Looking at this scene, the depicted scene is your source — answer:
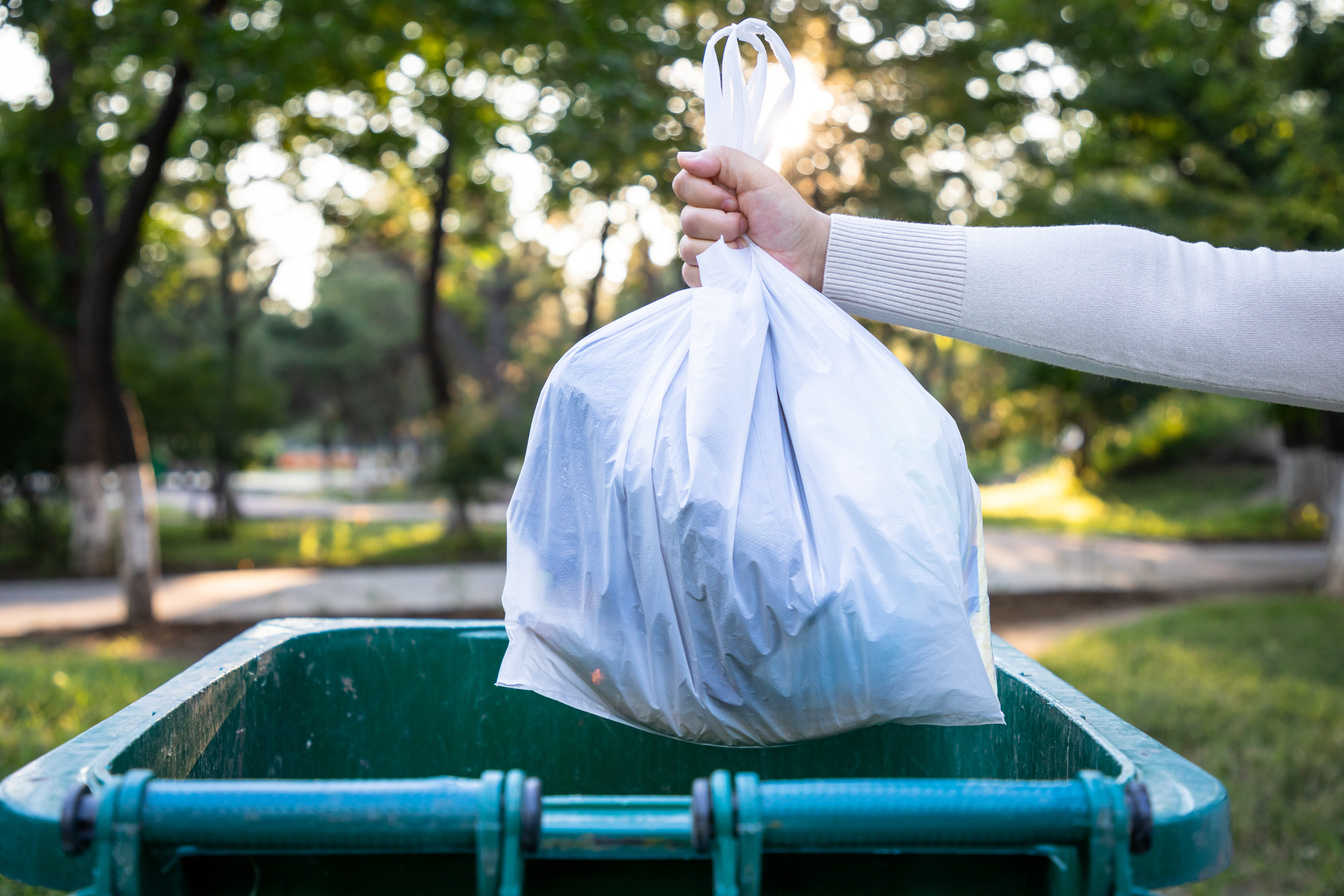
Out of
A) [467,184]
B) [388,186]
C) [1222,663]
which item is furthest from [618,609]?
[388,186]

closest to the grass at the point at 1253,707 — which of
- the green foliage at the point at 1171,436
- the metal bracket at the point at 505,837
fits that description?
the metal bracket at the point at 505,837

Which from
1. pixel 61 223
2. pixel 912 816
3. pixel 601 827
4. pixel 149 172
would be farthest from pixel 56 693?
pixel 61 223

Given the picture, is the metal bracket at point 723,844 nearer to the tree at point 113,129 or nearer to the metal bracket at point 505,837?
the metal bracket at point 505,837

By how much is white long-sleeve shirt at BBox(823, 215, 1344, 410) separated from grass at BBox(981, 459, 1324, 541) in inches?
573

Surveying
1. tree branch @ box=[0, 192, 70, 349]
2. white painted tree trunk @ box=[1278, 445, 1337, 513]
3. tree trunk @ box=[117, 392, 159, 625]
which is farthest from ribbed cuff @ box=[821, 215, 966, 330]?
white painted tree trunk @ box=[1278, 445, 1337, 513]

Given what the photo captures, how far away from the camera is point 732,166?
1521 mm

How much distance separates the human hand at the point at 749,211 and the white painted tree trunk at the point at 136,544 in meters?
7.37

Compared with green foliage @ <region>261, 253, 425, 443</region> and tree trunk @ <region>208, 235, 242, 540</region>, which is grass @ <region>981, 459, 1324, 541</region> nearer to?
tree trunk @ <region>208, 235, 242, 540</region>

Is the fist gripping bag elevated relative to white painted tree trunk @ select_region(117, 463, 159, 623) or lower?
elevated

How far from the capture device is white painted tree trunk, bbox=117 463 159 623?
7664 mm

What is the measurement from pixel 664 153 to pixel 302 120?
4.64 metres

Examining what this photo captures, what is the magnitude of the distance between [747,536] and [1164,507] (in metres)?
21.0

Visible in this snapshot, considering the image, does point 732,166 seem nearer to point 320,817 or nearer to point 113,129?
point 320,817

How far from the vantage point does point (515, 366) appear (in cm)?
2953
